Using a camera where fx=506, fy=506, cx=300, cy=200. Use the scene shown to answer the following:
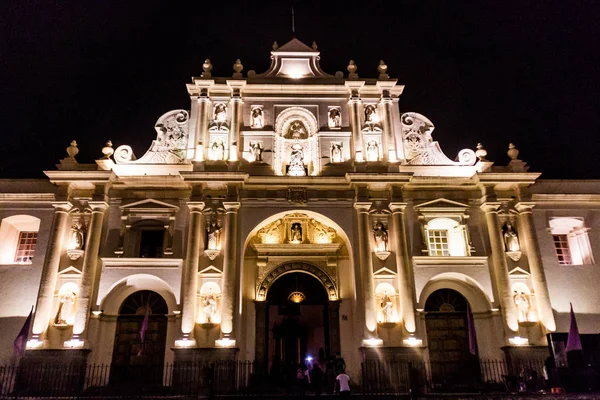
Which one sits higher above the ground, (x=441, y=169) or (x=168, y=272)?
(x=441, y=169)

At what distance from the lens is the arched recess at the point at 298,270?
82.5ft

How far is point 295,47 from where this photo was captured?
1129 inches

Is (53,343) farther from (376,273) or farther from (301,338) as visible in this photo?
(376,273)

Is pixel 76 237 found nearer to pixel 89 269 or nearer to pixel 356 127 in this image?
pixel 89 269

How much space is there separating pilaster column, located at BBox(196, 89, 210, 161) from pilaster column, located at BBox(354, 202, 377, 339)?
26.7ft

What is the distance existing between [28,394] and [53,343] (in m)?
2.32

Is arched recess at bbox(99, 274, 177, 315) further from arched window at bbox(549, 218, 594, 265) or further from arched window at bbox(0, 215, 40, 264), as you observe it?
arched window at bbox(549, 218, 594, 265)

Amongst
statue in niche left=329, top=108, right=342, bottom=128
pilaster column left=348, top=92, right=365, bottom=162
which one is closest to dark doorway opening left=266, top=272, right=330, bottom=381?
pilaster column left=348, top=92, right=365, bottom=162

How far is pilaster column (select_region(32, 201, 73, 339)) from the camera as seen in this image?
21.9m

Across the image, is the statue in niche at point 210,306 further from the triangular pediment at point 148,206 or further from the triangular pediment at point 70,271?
the triangular pediment at point 70,271

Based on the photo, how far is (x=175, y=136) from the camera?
26.5 meters

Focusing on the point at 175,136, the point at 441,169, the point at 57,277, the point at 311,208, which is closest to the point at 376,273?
the point at 311,208

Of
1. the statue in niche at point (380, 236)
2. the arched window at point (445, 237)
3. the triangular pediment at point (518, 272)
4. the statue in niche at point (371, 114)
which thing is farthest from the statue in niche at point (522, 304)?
the statue in niche at point (371, 114)

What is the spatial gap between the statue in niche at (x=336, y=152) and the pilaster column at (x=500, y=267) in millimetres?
7549
